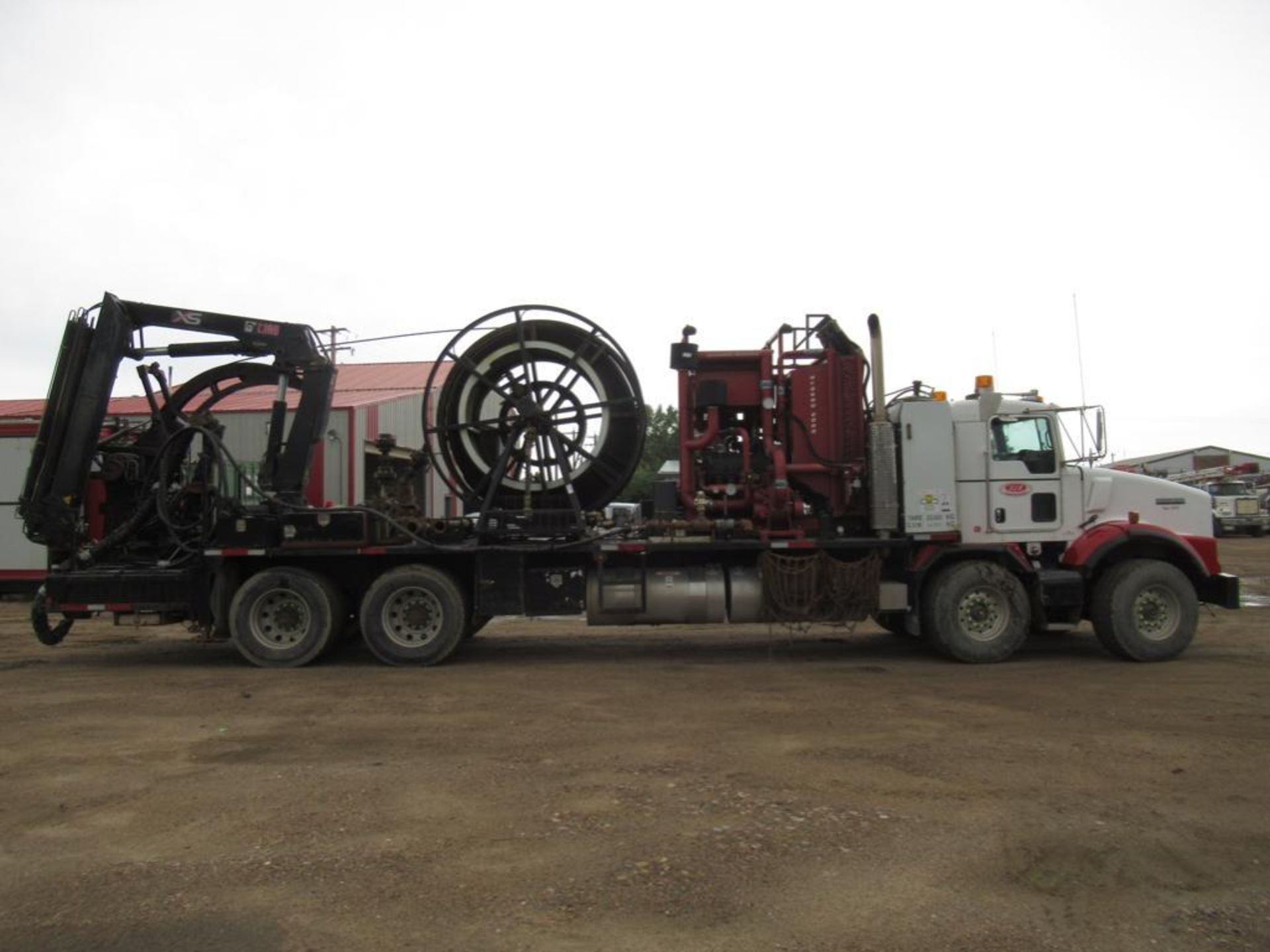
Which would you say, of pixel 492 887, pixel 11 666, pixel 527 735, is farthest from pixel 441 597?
pixel 492 887

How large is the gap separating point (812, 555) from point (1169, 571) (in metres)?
3.72

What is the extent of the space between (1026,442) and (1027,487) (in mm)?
512

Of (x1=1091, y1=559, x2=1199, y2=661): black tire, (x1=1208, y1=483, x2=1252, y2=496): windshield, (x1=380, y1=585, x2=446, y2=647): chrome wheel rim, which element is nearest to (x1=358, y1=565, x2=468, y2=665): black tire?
(x1=380, y1=585, x2=446, y2=647): chrome wheel rim

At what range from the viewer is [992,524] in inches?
404

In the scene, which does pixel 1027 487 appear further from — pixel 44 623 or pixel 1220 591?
pixel 44 623

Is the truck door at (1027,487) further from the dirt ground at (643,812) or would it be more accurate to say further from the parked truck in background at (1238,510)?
the parked truck in background at (1238,510)

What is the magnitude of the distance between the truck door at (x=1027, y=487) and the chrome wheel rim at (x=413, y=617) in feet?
20.1

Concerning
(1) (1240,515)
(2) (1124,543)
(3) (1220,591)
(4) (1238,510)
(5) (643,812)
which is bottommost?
(5) (643,812)

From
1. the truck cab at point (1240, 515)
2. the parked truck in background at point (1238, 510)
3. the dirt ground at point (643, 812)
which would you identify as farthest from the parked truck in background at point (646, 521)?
the truck cab at point (1240, 515)

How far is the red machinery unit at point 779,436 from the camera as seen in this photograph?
10.5 metres

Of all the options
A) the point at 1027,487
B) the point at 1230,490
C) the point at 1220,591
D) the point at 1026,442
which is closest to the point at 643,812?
the point at 1027,487

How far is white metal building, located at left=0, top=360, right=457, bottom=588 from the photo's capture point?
1766 cm

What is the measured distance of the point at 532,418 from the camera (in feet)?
34.7

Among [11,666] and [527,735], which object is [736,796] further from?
[11,666]
